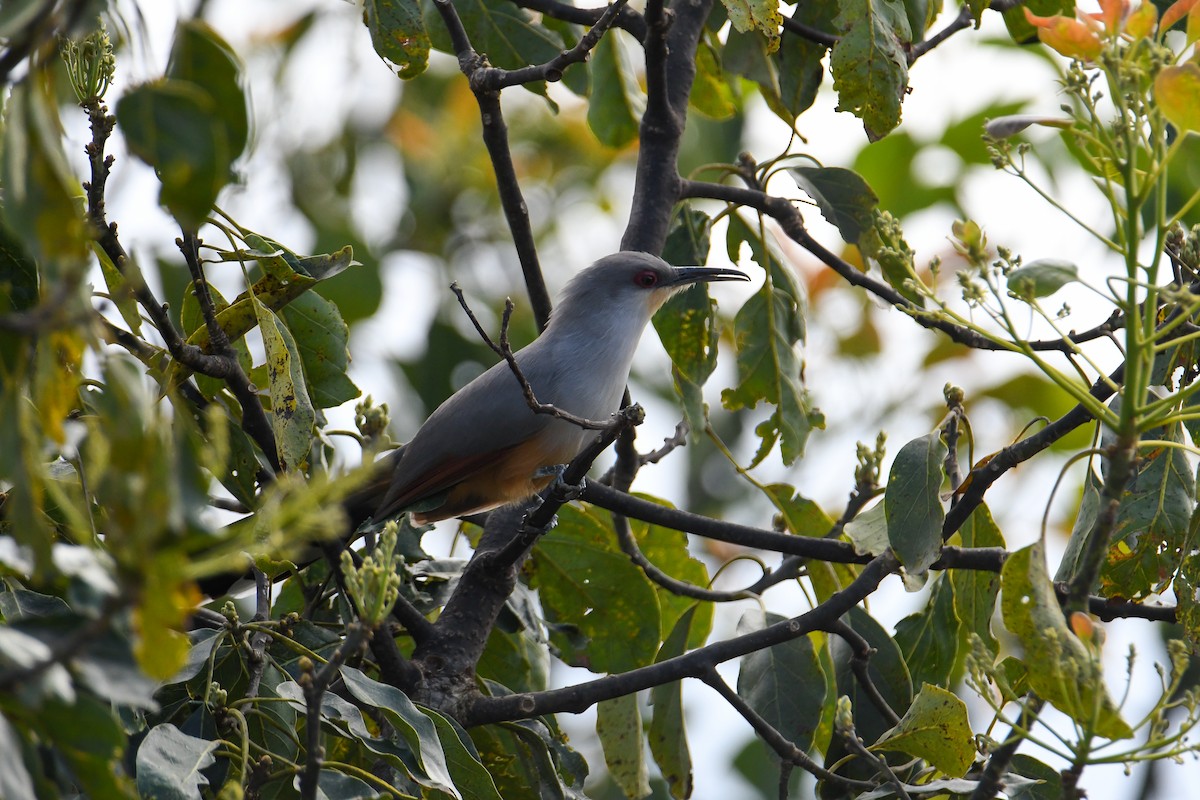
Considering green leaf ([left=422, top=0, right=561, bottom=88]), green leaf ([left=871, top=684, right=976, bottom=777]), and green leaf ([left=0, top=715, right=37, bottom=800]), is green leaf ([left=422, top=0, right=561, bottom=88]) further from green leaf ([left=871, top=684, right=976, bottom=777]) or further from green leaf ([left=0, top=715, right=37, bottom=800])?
green leaf ([left=0, top=715, right=37, bottom=800])

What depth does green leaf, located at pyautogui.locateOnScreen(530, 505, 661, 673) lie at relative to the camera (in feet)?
13.3

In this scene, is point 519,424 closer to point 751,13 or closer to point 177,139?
point 751,13

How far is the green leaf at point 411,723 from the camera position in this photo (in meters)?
2.45

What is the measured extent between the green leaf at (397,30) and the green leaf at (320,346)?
848mm

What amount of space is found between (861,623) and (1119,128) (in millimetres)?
2030

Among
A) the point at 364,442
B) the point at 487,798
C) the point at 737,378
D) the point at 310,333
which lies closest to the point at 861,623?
the point at 737,378

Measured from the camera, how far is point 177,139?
4.56 ft

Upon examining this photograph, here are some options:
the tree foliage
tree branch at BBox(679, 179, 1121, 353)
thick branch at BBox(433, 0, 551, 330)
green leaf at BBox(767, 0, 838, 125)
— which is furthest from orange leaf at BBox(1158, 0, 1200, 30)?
green leaf at BBox(767, 0, 838, 125)

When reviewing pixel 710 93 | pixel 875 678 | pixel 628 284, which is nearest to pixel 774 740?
pixel 875 678

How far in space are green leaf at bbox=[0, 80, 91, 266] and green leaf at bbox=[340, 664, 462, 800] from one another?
1.34m

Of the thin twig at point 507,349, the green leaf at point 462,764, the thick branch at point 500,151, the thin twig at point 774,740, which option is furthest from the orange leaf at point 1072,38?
the green leaf at point 462,764

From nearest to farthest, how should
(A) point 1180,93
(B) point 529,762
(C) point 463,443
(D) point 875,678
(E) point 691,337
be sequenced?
(A) point 1180,93 < (B) point 529,762 < (D) point 875,678 < (E) point 691,337 < (C) point 463,443

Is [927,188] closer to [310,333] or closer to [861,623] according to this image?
[861,623]

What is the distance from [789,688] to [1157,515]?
1138 millimetres
